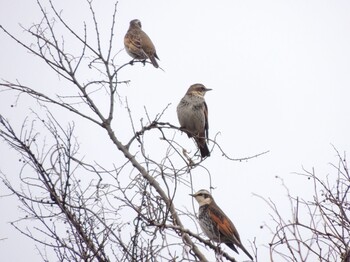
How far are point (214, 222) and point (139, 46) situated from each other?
3.83 m

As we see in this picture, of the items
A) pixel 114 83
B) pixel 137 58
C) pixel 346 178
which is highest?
pixel 137 58

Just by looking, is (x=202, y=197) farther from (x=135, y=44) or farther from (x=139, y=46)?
(x=135, y=44)

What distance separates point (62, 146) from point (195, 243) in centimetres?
175

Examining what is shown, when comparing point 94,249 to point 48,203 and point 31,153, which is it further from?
point 31,153

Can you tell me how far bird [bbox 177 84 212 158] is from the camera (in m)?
9.23

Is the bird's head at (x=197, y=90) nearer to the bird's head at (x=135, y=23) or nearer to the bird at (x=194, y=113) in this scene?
the bird at (x=194, y=113)

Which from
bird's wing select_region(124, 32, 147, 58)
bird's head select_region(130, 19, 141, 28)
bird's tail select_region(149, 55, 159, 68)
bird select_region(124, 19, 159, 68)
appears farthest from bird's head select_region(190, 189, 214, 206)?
bird's head select_region(130, 19, 141, 28)

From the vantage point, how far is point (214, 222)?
7.72 meters

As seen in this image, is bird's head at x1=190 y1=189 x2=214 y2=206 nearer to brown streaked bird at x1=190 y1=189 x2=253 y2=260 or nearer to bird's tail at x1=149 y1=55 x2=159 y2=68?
brown streaked bird at x1=190 y1=189 x2=253 y2=260

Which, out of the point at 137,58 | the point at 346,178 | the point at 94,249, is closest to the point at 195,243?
the point at 94,249

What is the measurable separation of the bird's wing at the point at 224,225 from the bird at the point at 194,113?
1.39 meters

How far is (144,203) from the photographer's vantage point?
474 centimetres

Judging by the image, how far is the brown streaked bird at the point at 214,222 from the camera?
745 centimetres

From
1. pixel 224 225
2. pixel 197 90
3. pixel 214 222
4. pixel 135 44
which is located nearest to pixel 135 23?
pixel 135 44
